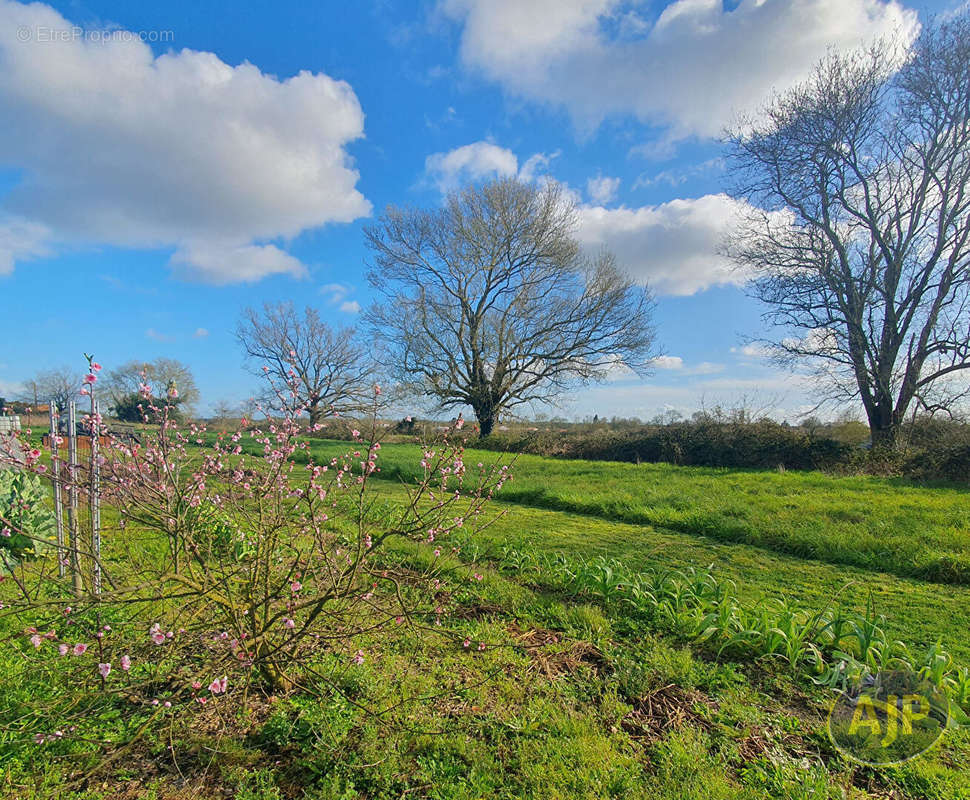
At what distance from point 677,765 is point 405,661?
5.27ft

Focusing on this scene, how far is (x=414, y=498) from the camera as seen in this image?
8.71 ft

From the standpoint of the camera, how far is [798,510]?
747cm

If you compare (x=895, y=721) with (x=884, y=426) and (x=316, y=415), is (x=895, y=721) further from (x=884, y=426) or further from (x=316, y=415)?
(x=884, y=426)

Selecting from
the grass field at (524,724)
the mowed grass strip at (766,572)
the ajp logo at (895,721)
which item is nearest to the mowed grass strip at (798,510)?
the mowed grass strip at (766,572)

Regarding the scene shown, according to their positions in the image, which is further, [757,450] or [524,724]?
[757,450]

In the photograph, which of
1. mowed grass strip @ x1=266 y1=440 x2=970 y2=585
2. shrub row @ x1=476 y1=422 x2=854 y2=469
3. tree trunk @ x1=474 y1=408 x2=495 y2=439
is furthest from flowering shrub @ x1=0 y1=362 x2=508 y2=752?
tree trunk @ x1=474 y1=408 x2=495 y2=439

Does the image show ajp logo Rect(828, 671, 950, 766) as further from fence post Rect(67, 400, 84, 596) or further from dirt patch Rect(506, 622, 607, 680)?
fence post Rect(67, 400, 84, 596)

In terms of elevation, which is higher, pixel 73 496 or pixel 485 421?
pixel 485 421

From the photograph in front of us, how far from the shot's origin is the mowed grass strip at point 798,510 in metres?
5.71

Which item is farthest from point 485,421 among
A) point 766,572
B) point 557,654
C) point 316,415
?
point 557,654

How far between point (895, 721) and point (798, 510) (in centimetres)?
625

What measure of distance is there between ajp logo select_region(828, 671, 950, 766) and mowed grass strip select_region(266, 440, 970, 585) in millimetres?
3988

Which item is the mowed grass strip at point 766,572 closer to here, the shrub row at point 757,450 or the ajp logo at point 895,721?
the ajp logo at point 895,721

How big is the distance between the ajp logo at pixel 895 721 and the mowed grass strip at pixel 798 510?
157 inches
